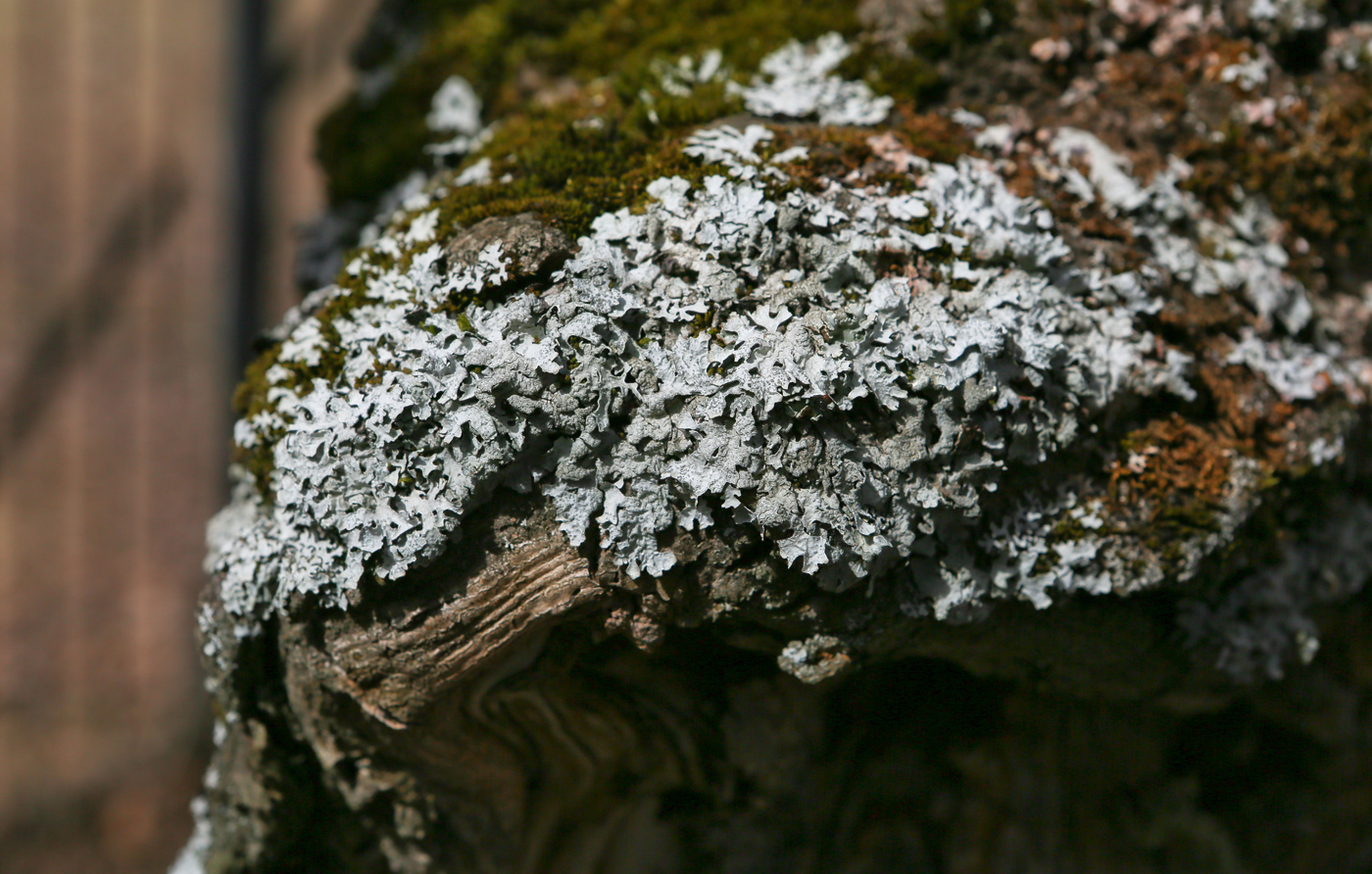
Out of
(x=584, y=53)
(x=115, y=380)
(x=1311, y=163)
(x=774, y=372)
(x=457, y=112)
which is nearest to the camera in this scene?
(x=774, y=372)

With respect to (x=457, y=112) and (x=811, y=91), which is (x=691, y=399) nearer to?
(x=811, y=91)

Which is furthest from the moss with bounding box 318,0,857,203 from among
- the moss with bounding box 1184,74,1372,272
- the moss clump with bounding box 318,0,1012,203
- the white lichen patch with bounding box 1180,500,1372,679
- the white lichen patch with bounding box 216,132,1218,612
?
the white lichen patch with bounding box 1180,500,1372,679

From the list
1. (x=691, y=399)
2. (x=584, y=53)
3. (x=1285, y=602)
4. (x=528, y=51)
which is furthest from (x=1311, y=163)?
(x=528, y=51)

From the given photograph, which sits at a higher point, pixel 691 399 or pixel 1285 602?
pixel 691 399

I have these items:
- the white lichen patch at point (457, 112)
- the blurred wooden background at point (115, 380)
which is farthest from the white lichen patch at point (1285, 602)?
the blurred wooden background at point (115, 380)

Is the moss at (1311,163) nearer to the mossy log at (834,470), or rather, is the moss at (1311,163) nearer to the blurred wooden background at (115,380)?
the mossy log at (834,470)
